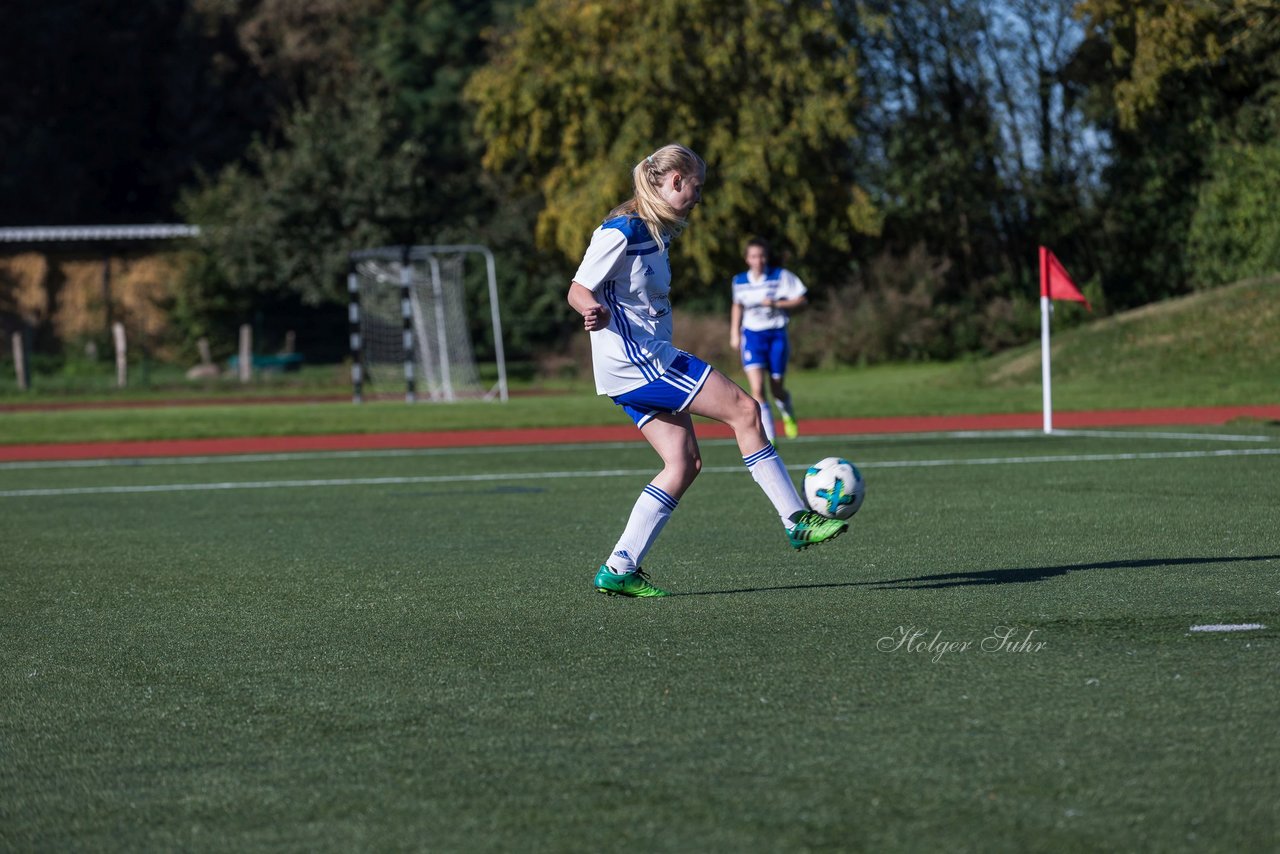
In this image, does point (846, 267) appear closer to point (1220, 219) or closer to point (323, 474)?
point (1220, 219)

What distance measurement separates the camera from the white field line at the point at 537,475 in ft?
47.5

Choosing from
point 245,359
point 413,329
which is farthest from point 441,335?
point 245,359

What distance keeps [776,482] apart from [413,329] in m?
27.5

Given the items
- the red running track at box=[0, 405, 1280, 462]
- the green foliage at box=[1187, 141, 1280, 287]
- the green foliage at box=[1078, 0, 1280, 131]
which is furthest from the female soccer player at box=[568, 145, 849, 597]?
the green foliage at box=[1078, 0, 1280, 131]

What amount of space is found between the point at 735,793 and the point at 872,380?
29.4 metres

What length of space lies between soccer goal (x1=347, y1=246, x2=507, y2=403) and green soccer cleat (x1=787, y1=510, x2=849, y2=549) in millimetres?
24941

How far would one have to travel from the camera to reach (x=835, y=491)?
24.5 feet

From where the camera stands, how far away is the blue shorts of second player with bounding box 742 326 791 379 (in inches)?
706

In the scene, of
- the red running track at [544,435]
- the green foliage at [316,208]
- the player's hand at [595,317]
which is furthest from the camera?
the green foliage at [316,208]

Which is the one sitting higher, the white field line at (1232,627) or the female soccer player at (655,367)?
the female soccer player at (655,367)

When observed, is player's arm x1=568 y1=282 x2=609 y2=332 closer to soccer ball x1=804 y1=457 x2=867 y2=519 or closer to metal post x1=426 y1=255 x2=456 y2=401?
soccer ball x1=804 y1=457 x2=867 y2=519

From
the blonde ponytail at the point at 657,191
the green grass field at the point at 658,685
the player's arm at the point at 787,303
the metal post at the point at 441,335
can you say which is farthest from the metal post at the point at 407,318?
the blonde ponytail at the point at 657,191

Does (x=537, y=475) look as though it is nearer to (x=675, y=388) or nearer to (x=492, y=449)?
(x=492, y=449)

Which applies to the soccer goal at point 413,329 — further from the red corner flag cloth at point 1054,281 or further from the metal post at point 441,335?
the red corner flag cloth at point 1054,281
